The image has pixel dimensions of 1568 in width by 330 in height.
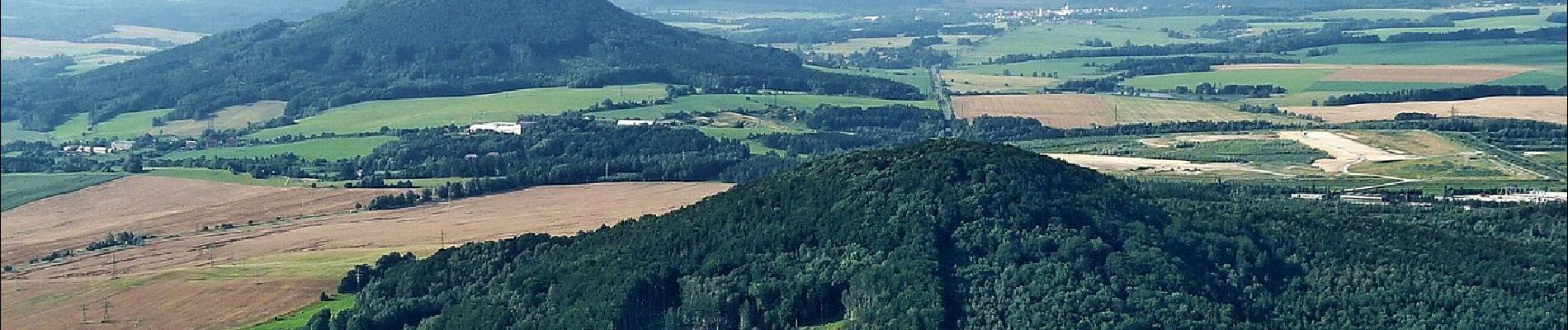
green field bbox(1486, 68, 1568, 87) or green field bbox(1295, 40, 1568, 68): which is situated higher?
green field bbox(1295, 40, 1568, 68)

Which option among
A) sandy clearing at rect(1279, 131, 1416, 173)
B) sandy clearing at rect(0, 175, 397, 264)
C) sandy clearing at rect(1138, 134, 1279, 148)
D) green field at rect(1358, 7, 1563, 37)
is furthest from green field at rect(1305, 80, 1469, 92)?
sandy clearing at rect(0, 175, 397, 264)

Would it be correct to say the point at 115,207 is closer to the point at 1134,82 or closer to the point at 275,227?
the point at 275,227

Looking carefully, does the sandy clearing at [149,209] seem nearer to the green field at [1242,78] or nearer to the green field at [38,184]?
the green field at [38,184]

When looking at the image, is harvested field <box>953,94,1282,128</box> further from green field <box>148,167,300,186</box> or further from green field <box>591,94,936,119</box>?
green field <box>148,167,300,186</box>

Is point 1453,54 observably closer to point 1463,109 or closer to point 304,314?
point 1463,109

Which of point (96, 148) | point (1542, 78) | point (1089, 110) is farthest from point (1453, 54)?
point (96, 148)

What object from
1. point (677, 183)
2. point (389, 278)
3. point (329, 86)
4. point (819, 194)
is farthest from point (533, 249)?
point (329, 86)
